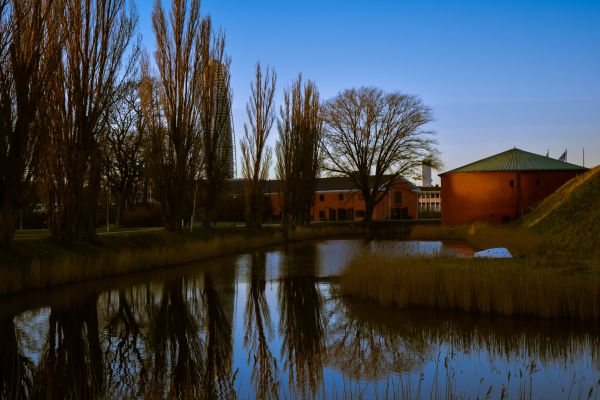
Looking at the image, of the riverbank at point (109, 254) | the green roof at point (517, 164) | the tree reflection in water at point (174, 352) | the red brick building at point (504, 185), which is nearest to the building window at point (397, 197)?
the green roof at point (517, 164)

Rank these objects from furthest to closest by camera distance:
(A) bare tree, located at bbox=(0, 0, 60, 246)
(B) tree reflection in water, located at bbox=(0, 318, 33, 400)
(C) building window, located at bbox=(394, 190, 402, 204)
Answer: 1. (C) building window, located at bbox=(394, 190, 402, 204)
2. (A) bare tree, located at bbox=(0, 0, 60, 246)
3. (B) tree reflection in water, located at bbox=(0, 318, 33, 400)

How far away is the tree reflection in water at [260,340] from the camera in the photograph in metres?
5.62

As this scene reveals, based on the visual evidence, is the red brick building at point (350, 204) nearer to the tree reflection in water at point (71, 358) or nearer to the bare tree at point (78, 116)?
the bare tree at point (78, 116)

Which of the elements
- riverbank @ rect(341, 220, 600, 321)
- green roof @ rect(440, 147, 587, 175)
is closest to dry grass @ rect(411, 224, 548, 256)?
riverbank @ rect(341, 220, 600, 321)

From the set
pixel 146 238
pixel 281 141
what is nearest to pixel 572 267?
pixel 146 238

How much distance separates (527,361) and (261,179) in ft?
71.0

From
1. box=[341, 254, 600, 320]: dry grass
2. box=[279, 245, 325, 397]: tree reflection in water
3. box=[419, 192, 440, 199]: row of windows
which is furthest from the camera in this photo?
box=[419, 192, 440, 199]: row of windows

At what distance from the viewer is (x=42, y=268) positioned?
11.1m

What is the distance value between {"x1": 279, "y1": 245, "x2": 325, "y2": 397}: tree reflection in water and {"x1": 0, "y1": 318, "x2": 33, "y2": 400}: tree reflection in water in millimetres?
2645

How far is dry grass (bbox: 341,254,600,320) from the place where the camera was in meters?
8.32

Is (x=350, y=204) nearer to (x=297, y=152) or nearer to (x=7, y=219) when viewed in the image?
(x=297, y=152)

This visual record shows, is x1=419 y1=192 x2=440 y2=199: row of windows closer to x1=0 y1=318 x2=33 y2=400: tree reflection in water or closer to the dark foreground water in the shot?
the dark foreground water

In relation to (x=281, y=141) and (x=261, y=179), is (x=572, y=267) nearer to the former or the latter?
(x=261, y=179)

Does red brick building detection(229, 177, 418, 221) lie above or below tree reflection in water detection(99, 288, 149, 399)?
above
